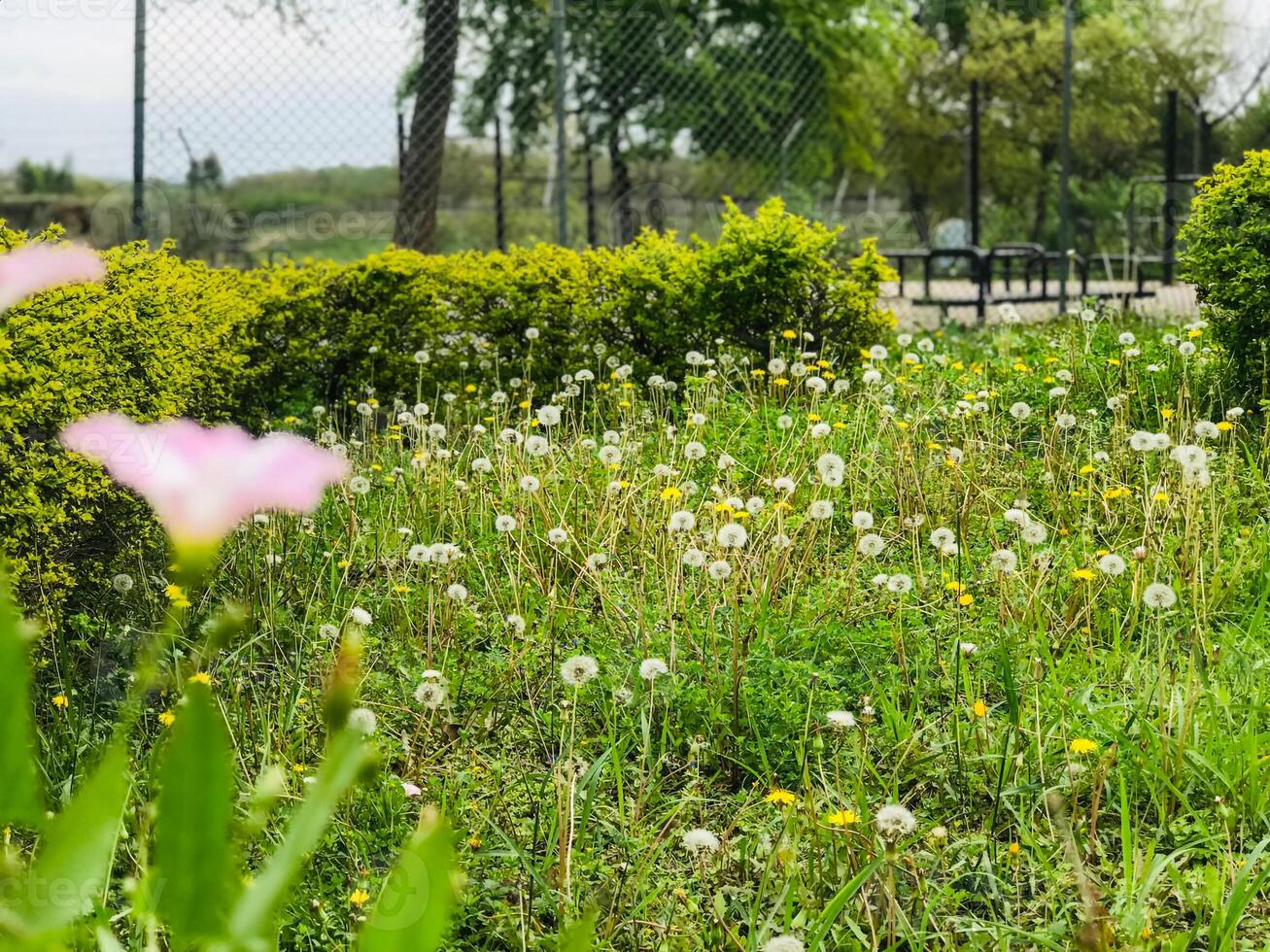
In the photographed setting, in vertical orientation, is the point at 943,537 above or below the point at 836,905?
above

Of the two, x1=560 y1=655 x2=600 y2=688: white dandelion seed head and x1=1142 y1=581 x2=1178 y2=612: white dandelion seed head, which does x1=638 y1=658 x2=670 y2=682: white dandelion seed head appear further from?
x1=1142 y1=581 x2=1178 y2=612: white dandelion seed head

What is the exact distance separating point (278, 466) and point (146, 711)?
2.64m

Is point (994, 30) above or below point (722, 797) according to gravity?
above

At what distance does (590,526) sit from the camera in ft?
12.5

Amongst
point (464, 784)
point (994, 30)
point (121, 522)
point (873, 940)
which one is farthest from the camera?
point (994, 30)

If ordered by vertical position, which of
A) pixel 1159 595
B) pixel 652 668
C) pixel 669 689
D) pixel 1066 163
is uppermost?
pixel 1066 163

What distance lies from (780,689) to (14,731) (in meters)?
2.30

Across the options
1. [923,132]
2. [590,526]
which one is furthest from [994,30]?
[590,526]

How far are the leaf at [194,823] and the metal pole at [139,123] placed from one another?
19.0 feet

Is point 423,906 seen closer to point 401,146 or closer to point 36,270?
point 36,270

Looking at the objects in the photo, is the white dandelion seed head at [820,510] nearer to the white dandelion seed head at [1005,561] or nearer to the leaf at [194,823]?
the white dandelion seed head at [1005,561]

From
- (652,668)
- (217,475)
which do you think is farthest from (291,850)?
(652,668)

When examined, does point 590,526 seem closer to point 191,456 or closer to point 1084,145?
point 191,456

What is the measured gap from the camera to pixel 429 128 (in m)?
9.61
